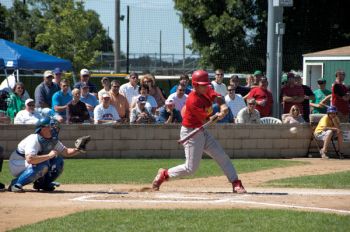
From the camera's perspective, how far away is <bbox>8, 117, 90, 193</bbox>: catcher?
447 inches

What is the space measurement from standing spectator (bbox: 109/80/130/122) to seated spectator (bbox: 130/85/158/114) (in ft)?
0.53

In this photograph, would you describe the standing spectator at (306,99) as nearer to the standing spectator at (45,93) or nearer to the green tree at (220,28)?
the standing spectator at (45,93)

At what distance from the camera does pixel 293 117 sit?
19.1 m

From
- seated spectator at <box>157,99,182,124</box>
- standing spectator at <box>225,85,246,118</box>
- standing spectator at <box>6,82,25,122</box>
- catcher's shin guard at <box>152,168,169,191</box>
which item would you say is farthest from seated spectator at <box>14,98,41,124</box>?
catcher's shin guard at <box>152,168,169,191</box>

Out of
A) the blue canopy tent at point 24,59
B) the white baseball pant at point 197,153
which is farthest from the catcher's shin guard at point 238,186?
the blue canopy tent at point 24,59

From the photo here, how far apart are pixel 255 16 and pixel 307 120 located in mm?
15284

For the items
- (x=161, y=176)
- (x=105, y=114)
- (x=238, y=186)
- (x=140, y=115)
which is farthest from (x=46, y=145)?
(x=140, y=115)

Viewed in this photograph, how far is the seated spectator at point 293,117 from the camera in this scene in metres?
19.1

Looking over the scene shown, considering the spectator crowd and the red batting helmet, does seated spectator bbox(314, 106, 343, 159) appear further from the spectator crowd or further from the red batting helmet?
the red batting helmet

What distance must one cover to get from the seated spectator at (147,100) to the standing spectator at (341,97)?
4.37 m

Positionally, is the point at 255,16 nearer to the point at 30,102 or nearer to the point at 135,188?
the point at 30,102

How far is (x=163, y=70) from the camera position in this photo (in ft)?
112

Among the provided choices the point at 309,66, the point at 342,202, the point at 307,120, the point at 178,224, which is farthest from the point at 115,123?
the point at 309,66

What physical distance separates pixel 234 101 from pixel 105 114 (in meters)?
2.97
